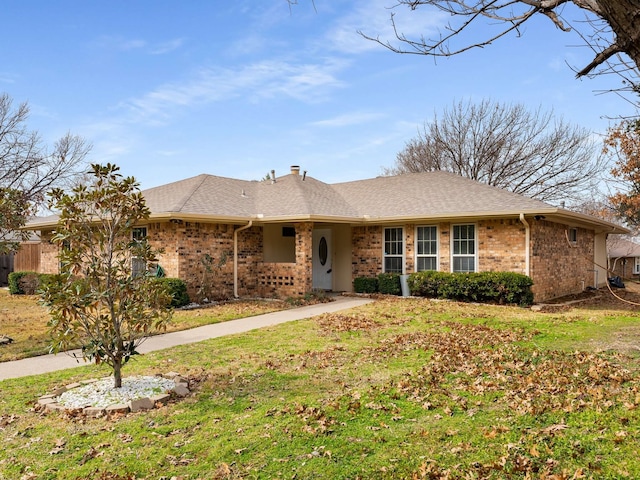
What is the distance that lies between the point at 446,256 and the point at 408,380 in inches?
381

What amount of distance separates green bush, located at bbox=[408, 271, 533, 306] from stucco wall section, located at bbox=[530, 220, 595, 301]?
0.86 metres

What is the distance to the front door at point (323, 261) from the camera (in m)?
18.0

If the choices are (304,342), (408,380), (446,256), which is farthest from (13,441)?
(446,256)

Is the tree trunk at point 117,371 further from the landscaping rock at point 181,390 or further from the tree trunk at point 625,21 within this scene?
the tree trunk at point 625,21

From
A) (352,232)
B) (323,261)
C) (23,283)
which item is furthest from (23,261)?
(352,232)

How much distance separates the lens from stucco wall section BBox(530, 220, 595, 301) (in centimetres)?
1396

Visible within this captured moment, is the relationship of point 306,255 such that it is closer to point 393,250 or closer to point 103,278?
point 393,250

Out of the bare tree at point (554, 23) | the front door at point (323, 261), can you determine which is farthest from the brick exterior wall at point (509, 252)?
the bare tree at point (554, 23)

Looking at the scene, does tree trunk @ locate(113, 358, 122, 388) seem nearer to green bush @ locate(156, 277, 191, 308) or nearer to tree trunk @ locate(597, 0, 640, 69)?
tree trunk @ locate(597, 0, 640, 69)

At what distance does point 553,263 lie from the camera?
15.4 metres

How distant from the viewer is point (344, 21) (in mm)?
5387

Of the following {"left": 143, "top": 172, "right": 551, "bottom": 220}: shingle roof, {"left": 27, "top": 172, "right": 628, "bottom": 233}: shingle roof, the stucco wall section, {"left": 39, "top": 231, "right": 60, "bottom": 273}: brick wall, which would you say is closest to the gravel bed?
{"left": 27, "top": 172, "right": 628, "bottom": 233}: shingle roof

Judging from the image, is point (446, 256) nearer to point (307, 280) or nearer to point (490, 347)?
point (307, 280)

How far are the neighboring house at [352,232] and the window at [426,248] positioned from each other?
0.03 meters
